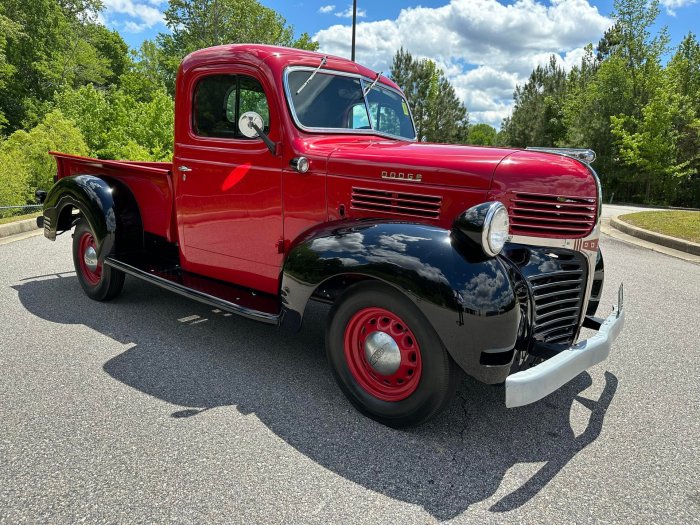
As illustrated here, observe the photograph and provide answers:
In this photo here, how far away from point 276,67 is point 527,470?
2802mm

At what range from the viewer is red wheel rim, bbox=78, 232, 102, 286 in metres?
4.79

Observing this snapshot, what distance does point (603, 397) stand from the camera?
3.18 metres

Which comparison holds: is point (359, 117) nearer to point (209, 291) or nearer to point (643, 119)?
point (209, 291)

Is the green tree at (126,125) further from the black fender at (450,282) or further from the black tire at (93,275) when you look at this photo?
the black fender at (450,282)

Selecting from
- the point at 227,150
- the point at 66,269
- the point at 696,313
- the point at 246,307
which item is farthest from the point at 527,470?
the point at 66,269

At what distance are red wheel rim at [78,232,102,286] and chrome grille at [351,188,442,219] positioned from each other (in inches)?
115

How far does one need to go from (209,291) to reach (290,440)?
1.44m

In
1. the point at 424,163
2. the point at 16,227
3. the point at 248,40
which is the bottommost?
the point at 16,227

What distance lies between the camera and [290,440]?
8.59ft

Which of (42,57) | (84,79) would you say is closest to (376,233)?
(42,57)

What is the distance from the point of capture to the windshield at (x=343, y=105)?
11.2ft

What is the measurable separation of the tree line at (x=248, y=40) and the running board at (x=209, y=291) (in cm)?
964

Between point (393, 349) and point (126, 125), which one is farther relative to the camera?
point (126, 125)

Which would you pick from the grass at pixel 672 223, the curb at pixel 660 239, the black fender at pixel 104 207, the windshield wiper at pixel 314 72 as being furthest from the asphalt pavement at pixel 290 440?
the grass at pixel 672 223
